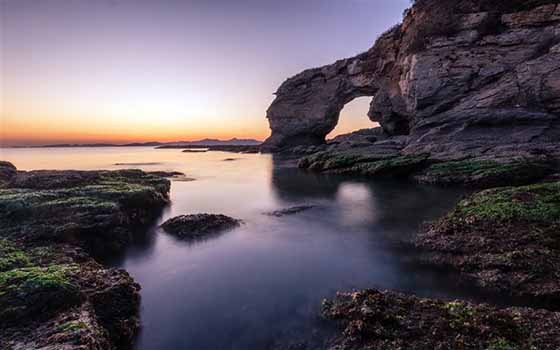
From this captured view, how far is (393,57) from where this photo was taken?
40844mm

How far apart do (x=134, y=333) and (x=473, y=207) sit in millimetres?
10000

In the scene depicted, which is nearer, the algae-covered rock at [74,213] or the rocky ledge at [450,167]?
the algae-covered rock at [74,213]

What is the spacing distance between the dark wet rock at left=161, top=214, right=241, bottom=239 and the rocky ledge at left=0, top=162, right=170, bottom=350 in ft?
4.86

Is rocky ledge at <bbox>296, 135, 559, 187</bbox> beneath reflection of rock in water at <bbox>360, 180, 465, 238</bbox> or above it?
above

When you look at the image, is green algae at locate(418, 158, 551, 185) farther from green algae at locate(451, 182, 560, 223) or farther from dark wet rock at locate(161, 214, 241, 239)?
dark wet rock at locate(161, 214, 241, 239)

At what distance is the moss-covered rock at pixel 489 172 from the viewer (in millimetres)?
16500

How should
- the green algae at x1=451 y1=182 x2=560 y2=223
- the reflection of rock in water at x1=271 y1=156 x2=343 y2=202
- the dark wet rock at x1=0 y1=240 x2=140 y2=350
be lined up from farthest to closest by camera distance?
the reflection of rock in water at x1=271 y1=156 x2=343 y2=202 < the green algae at x1=451 y1=182 x2=560 y2=223 < the dark wet rock at x1=0 y1=240 x2=140 y2=350

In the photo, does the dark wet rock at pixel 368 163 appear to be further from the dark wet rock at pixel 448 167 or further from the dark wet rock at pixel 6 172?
the dark wet rock at pixel 6 172

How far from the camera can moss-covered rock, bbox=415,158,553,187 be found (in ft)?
54.1

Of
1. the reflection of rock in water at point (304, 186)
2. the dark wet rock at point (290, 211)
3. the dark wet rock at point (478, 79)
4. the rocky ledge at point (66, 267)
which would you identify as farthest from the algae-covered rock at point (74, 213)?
the dark wet rock at point (478, 79)

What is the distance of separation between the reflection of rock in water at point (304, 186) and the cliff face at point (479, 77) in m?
7.98

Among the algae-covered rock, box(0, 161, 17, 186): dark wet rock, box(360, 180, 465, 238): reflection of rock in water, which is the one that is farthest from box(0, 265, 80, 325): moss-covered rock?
box(0, 161, 17, 186): dark wet rock

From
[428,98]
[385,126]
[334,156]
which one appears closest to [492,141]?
[428,98]

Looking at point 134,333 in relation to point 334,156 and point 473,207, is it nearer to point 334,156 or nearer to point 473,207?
point 473,207
